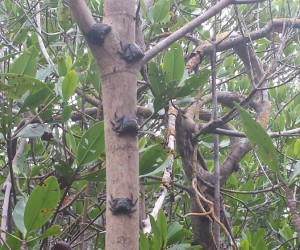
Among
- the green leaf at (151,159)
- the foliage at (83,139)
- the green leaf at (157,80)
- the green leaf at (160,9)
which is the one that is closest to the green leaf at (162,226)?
the foliage at (83,139)

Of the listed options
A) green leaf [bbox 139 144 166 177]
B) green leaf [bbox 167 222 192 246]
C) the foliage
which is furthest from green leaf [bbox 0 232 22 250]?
green leaf [bbox 167 222 192 246]

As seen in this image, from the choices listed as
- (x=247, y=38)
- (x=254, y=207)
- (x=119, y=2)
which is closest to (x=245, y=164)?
(x=254, y=207)

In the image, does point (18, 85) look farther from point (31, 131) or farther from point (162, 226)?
point (162, 226)

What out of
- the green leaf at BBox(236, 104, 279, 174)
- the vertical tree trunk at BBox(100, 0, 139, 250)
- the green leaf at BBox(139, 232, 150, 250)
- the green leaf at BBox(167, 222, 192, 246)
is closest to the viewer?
the vertical tree trunk at BBox(100, 0, 139, 250)

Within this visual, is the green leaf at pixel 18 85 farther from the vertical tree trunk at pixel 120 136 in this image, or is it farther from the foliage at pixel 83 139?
the vertical tree trunk at pixel 120 136

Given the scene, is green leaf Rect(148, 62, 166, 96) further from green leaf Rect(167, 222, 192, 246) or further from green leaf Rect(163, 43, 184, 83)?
green leaf Rect(167, 222, 192, 246)

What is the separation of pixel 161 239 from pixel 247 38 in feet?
2.67

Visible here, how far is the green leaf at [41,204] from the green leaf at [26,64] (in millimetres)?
343

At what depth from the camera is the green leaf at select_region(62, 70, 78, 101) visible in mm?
1199

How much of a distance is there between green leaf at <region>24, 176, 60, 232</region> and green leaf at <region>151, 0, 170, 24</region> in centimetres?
70

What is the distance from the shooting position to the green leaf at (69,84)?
1199 mm

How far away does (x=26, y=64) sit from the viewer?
46.1 inches

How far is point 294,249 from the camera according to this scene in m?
1.65

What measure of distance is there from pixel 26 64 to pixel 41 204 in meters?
0.38
